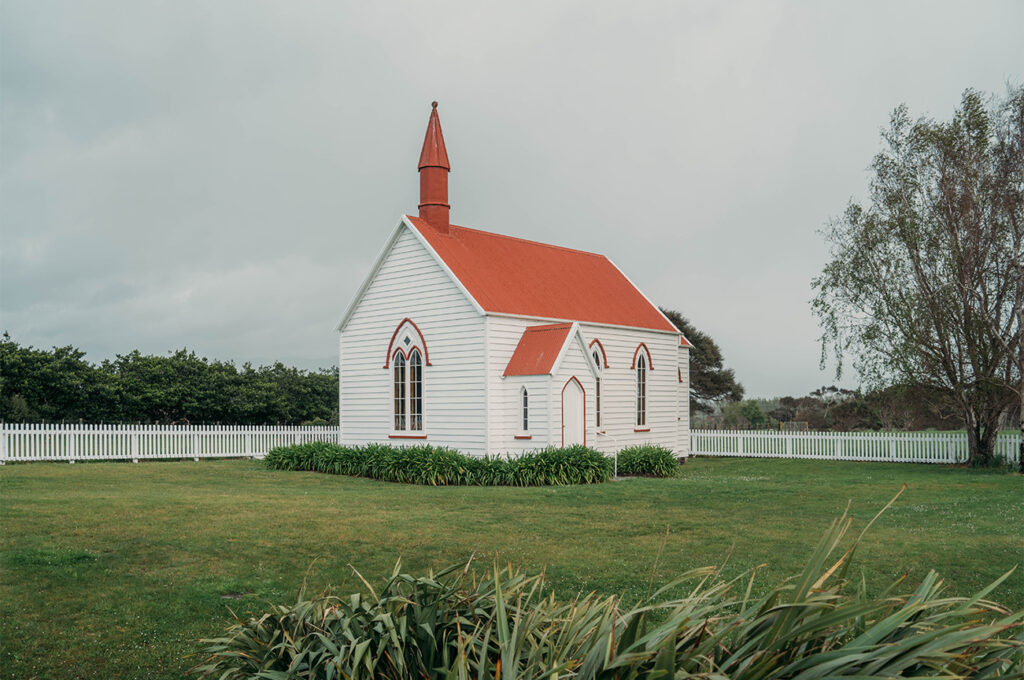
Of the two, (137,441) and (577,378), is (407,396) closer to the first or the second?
(577,378)

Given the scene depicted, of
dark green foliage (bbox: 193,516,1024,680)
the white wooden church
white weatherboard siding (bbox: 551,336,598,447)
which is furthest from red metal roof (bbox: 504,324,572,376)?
dark green foliage (bbox: 193,516,1024,680)

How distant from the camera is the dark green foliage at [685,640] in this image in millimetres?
2920

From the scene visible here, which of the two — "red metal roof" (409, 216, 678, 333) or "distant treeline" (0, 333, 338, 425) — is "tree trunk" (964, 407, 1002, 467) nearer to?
"red metal roof" (409, 216, 678, 333)

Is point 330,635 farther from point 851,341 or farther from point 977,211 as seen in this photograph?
point 851,341

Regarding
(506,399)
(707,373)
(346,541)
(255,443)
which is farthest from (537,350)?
(707,373)

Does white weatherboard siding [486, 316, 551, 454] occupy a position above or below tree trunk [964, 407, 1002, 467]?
above

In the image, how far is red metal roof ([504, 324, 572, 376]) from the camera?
21500 millimetres

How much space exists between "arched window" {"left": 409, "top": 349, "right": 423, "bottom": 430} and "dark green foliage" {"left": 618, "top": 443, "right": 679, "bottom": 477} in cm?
594

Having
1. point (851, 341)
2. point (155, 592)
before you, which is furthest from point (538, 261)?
point (155, 592)

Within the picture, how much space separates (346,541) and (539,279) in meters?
16.7

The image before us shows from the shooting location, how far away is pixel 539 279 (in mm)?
26438

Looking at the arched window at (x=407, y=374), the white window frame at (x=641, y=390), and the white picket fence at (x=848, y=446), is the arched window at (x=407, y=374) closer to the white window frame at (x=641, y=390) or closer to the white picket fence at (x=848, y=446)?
the white window frame at (x=641, y=390)

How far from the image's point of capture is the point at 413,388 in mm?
23984

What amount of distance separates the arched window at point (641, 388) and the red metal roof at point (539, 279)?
1237 millimetres
